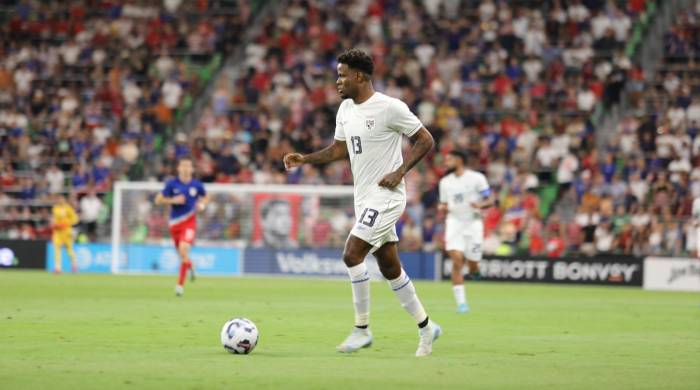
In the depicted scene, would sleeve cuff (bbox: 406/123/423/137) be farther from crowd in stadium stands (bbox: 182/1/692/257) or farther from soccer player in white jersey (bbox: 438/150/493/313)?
crowd in stadium stands (bbox: 182/1/692/257)

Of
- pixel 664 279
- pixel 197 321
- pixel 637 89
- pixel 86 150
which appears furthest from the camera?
pixel 86 150

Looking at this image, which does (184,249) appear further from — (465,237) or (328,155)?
(328,155)

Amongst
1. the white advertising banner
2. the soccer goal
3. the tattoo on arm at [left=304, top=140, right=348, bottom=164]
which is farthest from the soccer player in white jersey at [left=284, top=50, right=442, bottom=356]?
the soccer goal

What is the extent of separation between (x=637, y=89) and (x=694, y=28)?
268 cm

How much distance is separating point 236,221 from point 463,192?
52.0 ft

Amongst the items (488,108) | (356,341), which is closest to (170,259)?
(488,108)

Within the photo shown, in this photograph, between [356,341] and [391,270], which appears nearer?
[391,270]

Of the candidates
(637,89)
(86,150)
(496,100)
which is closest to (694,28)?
(637,89)

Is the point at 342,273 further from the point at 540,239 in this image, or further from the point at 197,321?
the point at 197,321

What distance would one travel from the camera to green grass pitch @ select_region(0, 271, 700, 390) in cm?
996

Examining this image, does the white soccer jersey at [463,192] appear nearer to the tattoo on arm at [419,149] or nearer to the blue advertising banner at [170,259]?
the tattoo on arm at [419,149]

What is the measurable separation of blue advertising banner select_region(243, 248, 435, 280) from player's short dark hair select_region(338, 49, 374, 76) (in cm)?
2222

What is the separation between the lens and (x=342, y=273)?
114 feet

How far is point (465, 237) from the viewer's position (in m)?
21.4
